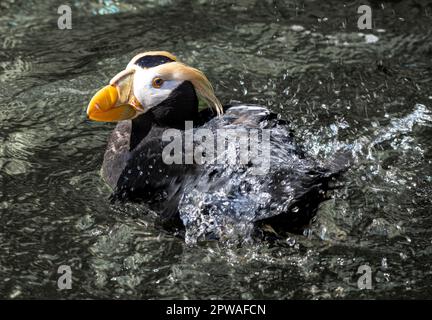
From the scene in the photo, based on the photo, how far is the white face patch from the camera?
13.1 feet

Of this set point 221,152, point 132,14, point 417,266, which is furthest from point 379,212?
point 132,14

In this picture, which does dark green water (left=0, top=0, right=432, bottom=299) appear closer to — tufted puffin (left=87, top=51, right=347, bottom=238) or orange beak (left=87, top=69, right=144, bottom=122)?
tufted puffin (left=87, top=51, right=347, bottom=238)

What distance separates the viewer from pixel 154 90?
4027 mm

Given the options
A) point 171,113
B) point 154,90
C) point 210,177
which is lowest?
point 210,177

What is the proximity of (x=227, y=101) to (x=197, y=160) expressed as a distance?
1269mm

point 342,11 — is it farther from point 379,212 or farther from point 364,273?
point 364,273

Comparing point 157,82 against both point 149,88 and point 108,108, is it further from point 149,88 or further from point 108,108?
point 108,108

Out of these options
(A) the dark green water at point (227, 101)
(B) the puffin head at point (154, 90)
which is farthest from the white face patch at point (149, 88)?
(A) the dark green water at point (227, 101)

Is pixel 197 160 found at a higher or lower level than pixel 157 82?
lower

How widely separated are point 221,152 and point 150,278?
2.34 ft

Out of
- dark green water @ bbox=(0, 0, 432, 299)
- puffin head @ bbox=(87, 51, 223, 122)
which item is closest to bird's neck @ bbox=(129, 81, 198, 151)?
puffin head @ bbox=(87, 51, 223, 122)

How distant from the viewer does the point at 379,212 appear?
3.79m

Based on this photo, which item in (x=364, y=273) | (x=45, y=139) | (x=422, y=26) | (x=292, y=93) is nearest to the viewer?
(x=364, y=273)

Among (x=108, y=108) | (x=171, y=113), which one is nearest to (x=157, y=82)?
(x=171, y=113)
